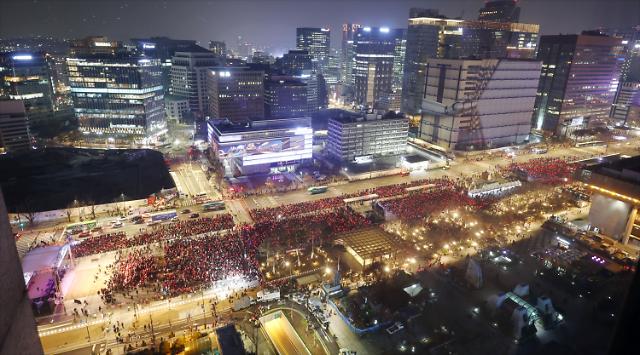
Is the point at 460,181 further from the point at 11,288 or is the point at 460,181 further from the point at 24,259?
the point at 11,288

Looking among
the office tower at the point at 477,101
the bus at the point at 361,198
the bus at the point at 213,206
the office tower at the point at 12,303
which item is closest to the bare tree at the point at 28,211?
the bus at the point at 213,206

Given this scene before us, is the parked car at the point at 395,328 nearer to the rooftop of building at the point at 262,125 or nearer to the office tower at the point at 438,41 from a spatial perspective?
the rooftop of building at the point at 262,125

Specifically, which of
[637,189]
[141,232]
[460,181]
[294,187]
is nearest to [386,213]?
[294,187]

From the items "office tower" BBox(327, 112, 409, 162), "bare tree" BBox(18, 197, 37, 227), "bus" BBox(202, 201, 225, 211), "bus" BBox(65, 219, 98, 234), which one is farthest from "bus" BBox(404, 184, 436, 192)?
"bare tree" BBox(18, 197, 37, 227)

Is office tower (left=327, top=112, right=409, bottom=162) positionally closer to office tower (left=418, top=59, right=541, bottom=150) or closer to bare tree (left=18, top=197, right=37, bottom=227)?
office tower (left=418, top=59, right=541, bottom=150)

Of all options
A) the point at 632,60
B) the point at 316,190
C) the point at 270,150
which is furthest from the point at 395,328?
the point at 632,60

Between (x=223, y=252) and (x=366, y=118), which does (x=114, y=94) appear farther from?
(x=223, y=252)
